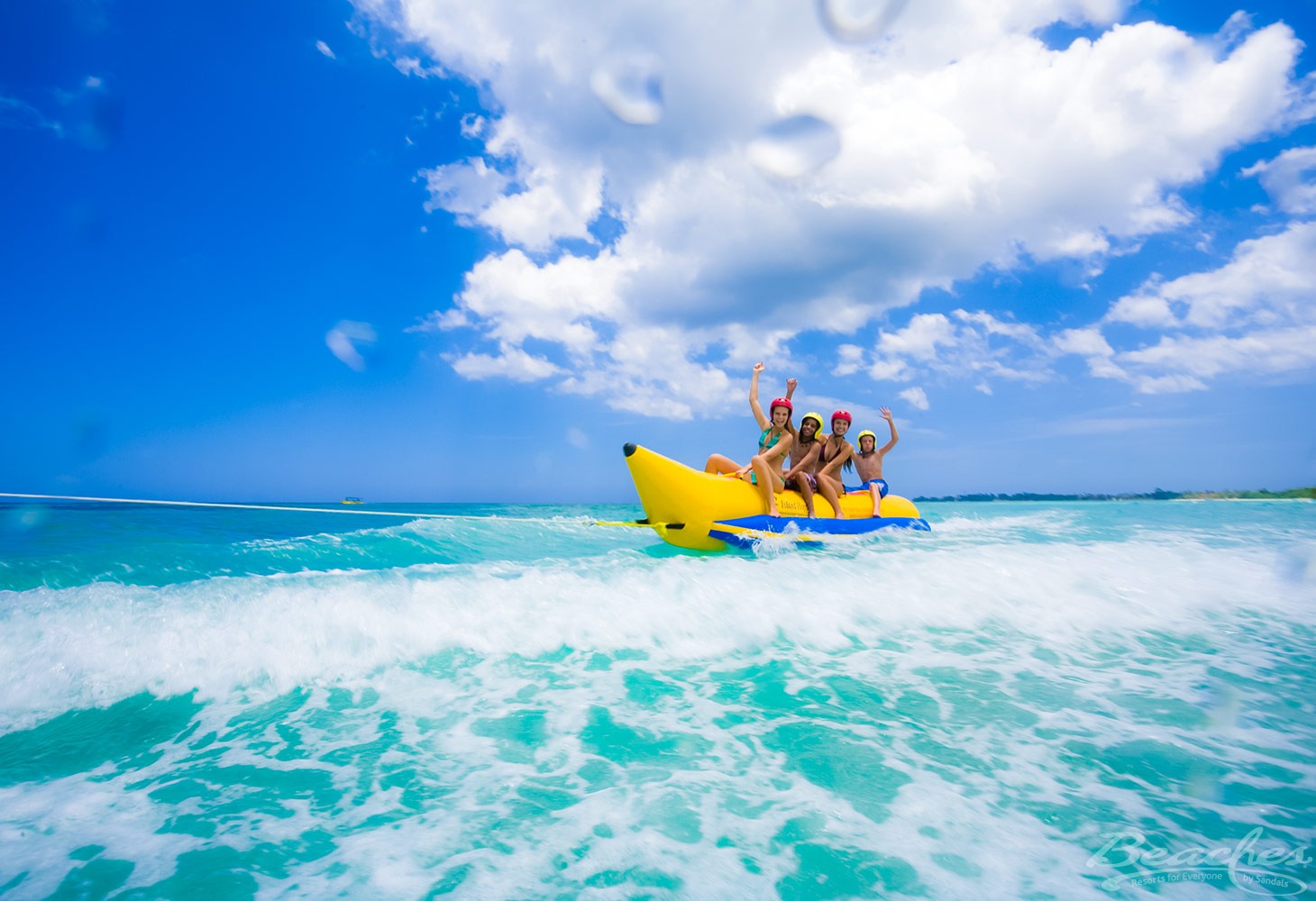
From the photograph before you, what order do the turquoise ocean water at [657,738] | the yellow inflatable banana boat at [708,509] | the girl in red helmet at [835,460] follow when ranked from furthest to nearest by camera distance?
the girl in red helmet at [835,460]
the yellow inflatable banana boat at [708,509]
the turquoise ocean water at [657,738]

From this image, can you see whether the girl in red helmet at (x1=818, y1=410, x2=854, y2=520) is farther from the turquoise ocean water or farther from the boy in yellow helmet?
the turquoise ocean water

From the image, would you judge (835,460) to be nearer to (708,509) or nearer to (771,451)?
(771,451)

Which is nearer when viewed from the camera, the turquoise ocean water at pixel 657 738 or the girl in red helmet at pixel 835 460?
the turquoise ocean water at pixel 657 738

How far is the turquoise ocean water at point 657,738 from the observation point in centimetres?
169

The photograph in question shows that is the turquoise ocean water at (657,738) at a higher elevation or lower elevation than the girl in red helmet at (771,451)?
lower

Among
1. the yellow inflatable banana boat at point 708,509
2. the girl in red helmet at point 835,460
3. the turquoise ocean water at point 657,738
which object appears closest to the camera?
the turquoise ocean water at point 657,738

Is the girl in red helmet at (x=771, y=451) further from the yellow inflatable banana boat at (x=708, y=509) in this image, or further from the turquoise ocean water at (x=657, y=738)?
the turquoise ocean water at (x=657, y=738)

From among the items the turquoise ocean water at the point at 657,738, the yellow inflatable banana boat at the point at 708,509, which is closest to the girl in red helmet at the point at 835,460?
the yellow inflatable banana boat at the point at 708,509

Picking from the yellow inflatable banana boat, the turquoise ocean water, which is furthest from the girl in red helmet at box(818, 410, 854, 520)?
the turquoise ocean water

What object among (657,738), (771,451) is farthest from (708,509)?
(657,738)

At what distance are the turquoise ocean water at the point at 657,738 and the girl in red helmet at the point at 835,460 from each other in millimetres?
2862

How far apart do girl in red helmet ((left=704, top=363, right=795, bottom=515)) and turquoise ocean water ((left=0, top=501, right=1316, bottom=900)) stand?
230cm

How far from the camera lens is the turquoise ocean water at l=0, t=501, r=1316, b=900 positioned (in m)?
1.69

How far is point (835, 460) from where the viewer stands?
8.20 meters
